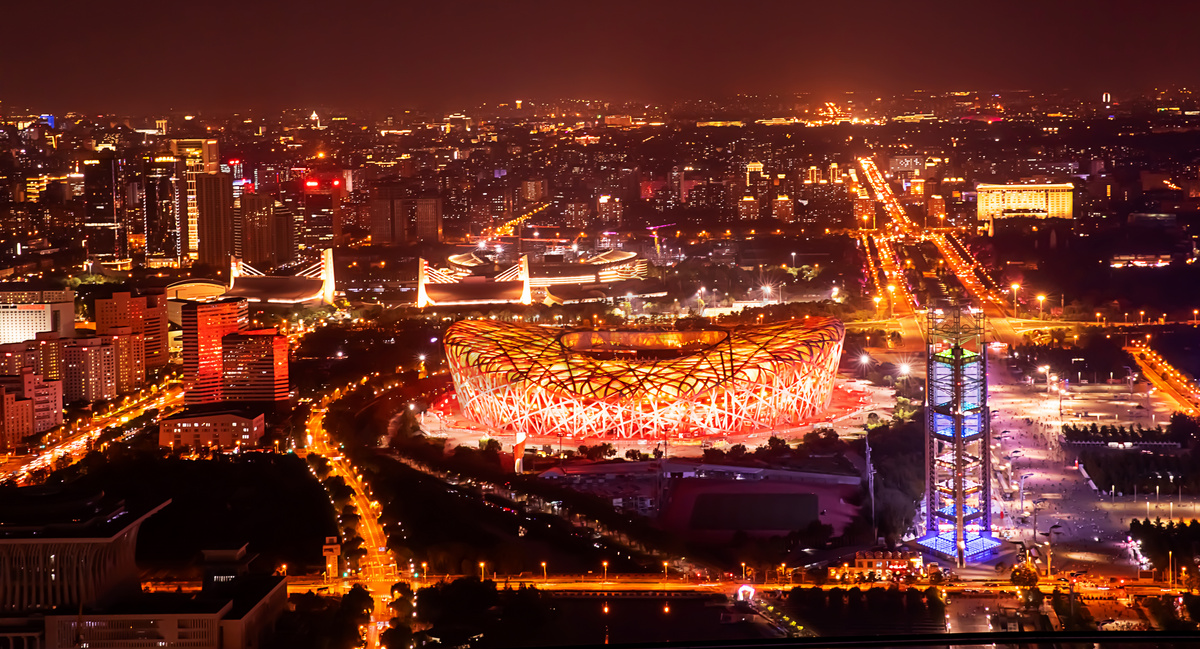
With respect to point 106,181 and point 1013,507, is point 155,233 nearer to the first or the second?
point 106,181

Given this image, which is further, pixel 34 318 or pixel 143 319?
pixel 34 318

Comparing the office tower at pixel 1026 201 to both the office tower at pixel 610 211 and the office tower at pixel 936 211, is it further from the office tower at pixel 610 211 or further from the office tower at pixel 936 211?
the office tower at pixel 610 211

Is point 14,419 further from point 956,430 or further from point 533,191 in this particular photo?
point 533,191

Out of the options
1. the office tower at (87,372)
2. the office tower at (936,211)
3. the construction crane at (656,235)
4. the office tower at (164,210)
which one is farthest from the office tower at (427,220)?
the office tower at (87,372)

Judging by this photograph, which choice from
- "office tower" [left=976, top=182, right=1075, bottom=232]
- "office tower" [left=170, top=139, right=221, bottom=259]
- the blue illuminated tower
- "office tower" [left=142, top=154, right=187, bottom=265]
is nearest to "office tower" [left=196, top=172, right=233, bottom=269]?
"office tower" [left=170, top=139, right=221, bottom=259]

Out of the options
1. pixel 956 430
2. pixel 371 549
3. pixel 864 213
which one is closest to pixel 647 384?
pixel 956 430

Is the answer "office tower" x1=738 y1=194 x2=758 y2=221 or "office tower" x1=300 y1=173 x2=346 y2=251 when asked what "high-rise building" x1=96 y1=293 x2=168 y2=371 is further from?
"office tower" x1=738 y1=194 x2=758 y2=221
